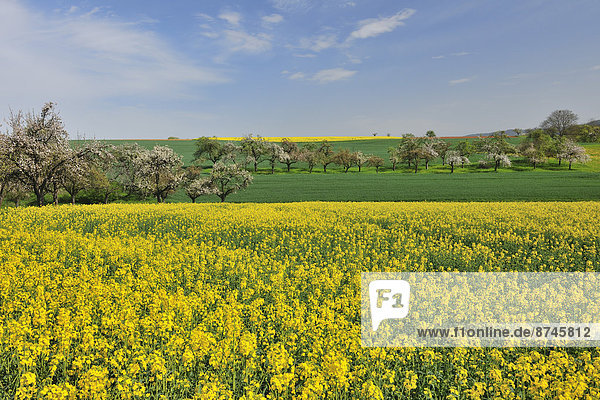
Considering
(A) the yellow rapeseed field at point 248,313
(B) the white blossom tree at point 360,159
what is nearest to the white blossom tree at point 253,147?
(B) the white blossom tree at point 360,159

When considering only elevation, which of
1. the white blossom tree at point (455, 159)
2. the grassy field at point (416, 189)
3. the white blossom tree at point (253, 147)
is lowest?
the grassy field at point (416, 189)

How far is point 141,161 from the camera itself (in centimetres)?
4066

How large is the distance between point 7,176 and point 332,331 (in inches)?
1371

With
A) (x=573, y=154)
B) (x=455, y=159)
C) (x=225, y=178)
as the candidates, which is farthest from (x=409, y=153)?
(x=225, y=178)

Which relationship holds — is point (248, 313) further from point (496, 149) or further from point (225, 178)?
point (496, 149)

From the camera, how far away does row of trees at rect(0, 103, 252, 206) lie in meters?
29.4

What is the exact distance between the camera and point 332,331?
5.97 m

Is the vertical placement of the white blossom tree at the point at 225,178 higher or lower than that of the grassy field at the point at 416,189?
higher

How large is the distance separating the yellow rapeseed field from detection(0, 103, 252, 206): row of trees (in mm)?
12632

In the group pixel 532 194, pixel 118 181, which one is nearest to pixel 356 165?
pixel 532 194

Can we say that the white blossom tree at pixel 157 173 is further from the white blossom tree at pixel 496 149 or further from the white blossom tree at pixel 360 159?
the white blossom tree at pixel 496 149

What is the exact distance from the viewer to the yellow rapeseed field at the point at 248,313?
4508 mm

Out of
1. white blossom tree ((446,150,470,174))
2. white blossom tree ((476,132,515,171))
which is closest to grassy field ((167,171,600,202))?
white blossom tree ((476,132,515,171))

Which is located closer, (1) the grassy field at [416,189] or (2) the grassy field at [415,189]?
(2) the grassy field at [415,189]
